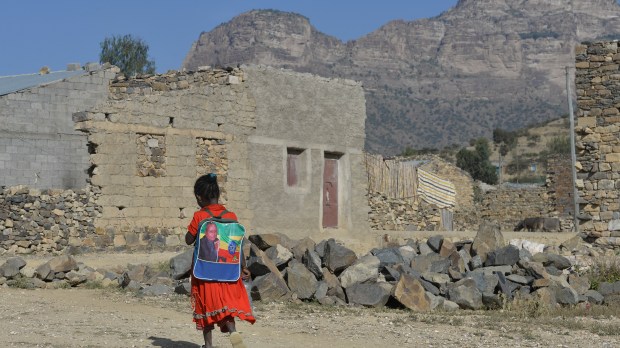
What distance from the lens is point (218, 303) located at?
23.4 feet

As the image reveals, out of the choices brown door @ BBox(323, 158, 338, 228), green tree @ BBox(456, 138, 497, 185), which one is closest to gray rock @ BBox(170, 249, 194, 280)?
brown door @ BBox(323, 158, 338, 228)

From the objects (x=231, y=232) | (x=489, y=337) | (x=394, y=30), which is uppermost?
(x=394, y=30)

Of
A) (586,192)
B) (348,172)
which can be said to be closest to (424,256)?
(586,192)

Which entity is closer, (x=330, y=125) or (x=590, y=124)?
(x=590, y=124)

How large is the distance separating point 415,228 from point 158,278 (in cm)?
1584

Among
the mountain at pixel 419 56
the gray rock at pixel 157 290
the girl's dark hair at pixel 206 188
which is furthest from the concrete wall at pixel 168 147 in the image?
the mountain at pixel 419 56

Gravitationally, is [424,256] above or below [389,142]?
below

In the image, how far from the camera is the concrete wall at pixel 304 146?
18312 millimetres

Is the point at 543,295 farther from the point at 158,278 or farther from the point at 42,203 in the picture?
the point at 42,203

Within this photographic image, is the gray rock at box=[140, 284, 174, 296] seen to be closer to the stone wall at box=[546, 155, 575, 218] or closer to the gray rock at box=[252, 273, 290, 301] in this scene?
the gray rock at box=[252, 273, 290, 301]

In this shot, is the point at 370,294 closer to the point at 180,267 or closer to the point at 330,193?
the point at 180,267

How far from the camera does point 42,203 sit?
53.2 ft

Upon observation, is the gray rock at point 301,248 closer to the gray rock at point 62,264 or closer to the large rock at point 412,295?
the large rock at point 412,295

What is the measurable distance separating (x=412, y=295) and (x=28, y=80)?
17.8m
